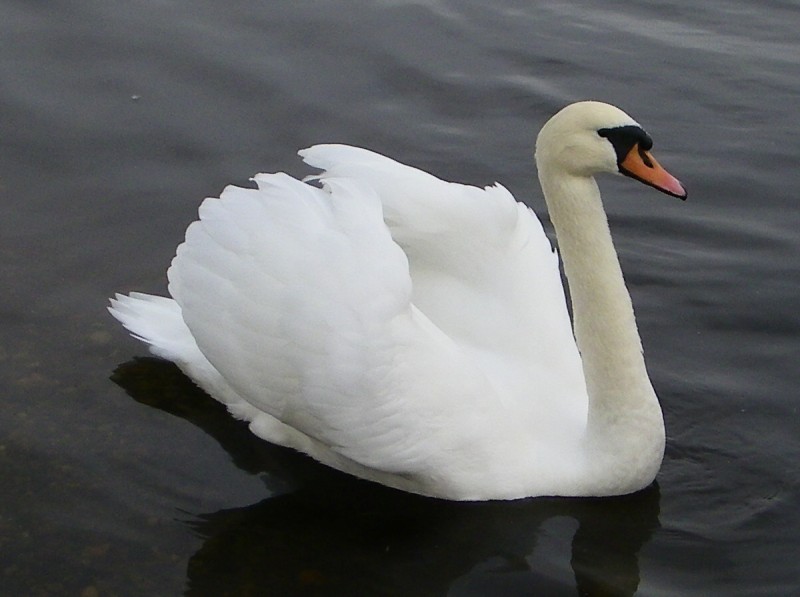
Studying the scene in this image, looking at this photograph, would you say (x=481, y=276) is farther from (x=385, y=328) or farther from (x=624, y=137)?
(x=624, y=137)

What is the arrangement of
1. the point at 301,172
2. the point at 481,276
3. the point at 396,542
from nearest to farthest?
the point at 396,542
the point at 481,276
the point at 301,172

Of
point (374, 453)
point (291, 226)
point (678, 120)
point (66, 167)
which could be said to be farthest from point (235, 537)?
point (678, 120)

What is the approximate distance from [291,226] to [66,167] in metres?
3.26

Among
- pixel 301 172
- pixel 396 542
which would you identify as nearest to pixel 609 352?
pixel 396 542

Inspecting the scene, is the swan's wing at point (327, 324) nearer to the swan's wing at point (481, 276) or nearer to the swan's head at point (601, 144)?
Result: the swan's wing at point (481, 276)

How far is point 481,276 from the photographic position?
649cm

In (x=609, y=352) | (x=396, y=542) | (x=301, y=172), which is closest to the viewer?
(x=396, y=542)

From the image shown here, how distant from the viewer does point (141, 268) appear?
7.64m

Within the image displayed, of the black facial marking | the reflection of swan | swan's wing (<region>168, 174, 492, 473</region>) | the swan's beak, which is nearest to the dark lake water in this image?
the reflection of swan

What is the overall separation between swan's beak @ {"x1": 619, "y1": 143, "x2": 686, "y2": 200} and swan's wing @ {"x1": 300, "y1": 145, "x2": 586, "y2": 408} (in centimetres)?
99

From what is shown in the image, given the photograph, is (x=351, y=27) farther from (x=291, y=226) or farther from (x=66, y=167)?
(x=291, y=226)

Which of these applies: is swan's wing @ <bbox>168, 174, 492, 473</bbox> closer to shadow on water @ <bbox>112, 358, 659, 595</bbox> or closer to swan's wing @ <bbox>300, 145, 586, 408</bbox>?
shadow on water @ <bbox>112, 358, 659, 595</bbox>

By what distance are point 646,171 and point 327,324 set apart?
143 centimetres

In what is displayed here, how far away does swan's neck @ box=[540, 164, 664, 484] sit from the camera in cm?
586
